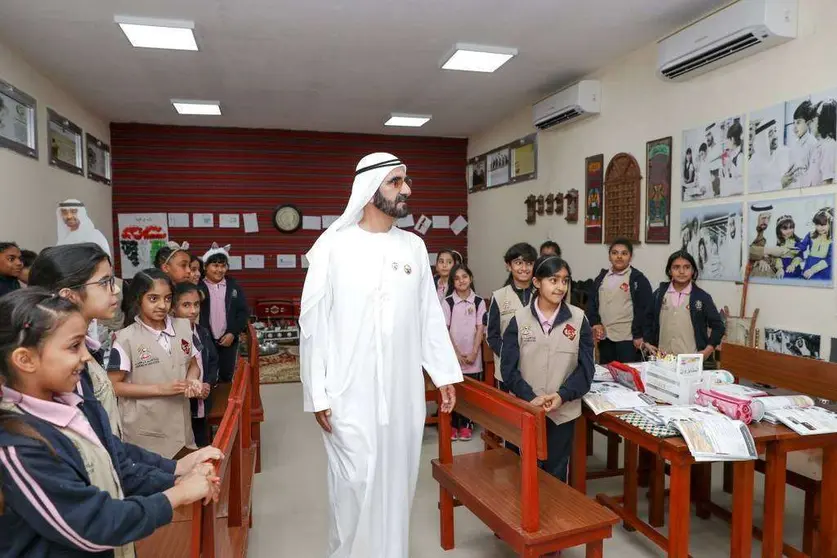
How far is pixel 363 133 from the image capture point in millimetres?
8656

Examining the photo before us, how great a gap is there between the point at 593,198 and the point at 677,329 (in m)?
2.14

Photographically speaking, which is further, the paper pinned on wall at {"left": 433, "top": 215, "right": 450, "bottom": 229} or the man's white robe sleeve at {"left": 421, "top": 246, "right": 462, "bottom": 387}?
the paper pinned on wall at {"left": 433, "top": 215, "right": 450, "bottom": 229}

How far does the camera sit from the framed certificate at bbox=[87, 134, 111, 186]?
22.6ft

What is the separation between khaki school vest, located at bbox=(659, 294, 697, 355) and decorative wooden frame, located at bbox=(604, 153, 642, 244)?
1.25 m

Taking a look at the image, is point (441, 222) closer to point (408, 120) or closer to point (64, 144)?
point (408, 120)

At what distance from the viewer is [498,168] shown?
25.7 feet

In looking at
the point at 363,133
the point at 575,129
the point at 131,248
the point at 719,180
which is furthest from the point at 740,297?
the point at 131,248

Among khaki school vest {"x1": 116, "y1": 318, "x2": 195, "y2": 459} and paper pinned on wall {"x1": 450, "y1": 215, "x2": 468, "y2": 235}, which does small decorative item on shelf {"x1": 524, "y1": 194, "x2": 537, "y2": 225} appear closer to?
paper pinned on wall {"x1": 450, "y1": 215, "x2": 468, "y2": 235}

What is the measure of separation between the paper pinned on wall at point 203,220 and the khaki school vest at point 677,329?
6.42 metres

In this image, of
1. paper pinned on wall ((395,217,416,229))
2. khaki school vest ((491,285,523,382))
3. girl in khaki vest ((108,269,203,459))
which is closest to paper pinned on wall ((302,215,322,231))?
paper pinned on wall ((395,217,416,229))

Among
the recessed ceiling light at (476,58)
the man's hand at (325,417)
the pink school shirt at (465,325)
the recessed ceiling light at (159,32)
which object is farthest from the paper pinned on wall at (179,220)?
the man's hand at (325,417)

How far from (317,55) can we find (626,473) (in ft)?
13.5

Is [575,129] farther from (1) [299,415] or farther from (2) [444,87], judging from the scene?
(1) [299,415]

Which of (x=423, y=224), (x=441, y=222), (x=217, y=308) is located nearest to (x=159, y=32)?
(x=217, y=308)
